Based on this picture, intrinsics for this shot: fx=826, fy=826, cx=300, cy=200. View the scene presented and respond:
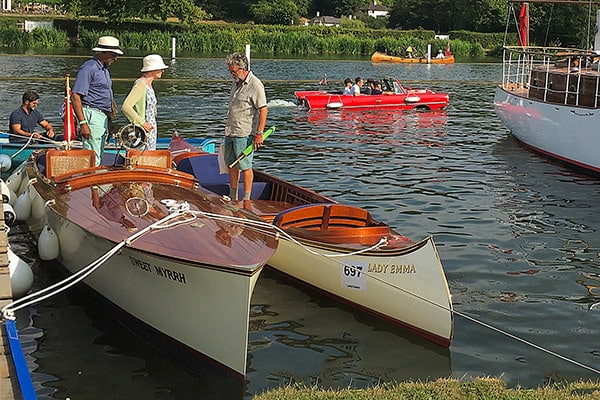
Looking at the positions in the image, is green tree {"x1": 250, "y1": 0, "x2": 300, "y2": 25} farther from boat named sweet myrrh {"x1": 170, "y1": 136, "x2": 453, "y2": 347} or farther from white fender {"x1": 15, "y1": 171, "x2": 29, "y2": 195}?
A: boat named sweet myrrh {"x1": 170, "y1": 136, "x2": 453, "y2": 347}

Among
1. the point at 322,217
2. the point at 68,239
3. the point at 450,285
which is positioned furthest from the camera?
the point at 450,285

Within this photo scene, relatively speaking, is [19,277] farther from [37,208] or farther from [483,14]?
[483,14]

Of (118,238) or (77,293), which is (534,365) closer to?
(118,238)

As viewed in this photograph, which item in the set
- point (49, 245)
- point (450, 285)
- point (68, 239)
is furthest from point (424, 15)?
point (68, 239)

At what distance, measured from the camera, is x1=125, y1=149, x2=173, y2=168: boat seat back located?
10.1 m

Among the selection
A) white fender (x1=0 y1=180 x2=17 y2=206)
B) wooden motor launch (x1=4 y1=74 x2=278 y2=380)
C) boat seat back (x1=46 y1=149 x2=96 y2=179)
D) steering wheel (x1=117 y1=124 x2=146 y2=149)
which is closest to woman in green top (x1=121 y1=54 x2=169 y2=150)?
steering wheel (x1=117 y1=124 x2=146 y2=149)

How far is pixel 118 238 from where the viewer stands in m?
7.70

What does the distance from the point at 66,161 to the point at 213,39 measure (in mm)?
55429

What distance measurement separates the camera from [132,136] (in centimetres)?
1014

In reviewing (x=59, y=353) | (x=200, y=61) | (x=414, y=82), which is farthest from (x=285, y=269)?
(x=200, y=61)

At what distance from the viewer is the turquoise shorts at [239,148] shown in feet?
34.8

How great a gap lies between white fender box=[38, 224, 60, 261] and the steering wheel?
1.41 m

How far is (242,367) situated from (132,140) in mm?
4146

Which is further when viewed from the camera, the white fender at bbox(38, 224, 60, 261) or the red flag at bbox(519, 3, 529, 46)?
the red flag at bbox(519, 3, 529, 46)
